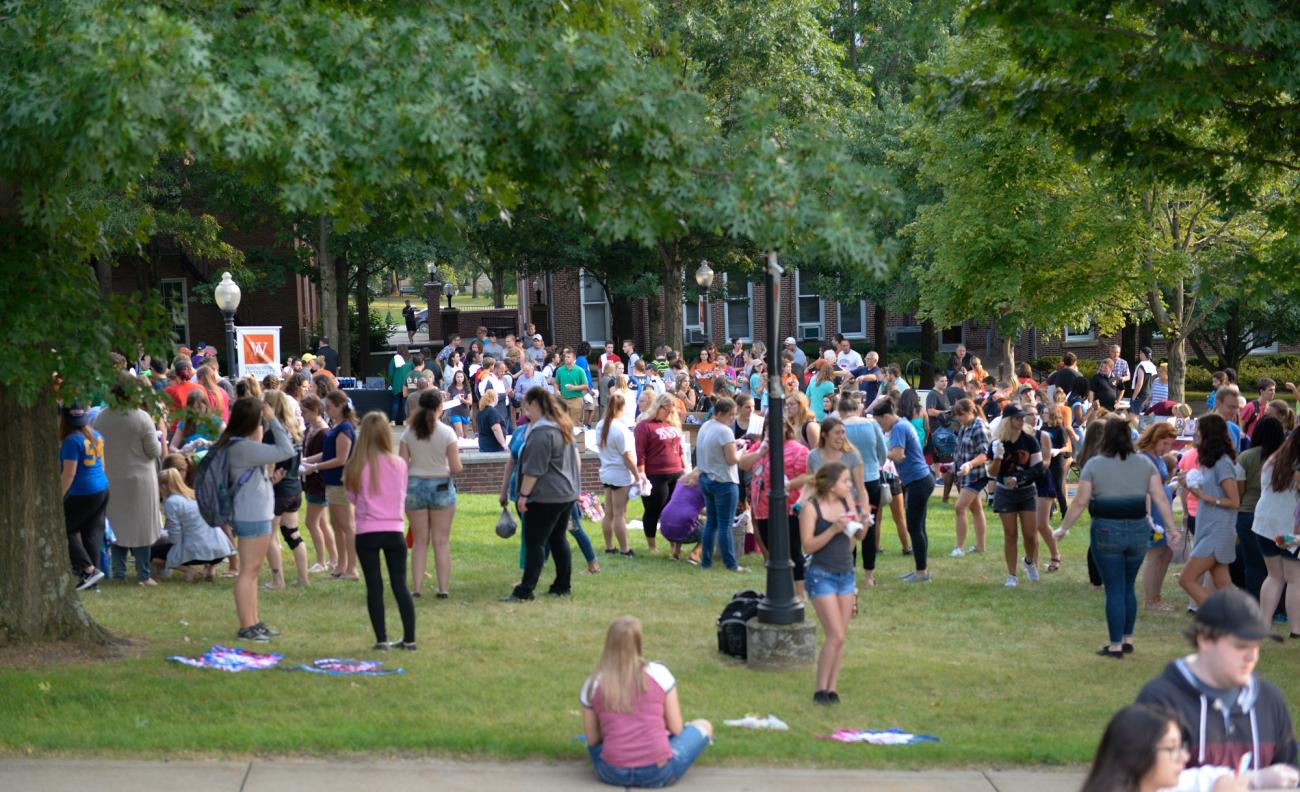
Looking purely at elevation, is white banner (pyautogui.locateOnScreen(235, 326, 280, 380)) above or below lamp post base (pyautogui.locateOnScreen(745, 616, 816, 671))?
above

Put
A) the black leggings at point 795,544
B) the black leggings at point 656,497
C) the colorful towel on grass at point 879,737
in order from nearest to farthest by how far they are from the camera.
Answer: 1. the colorful towel on grass at point 879,737
2. the black leggings at point 795,544
3. the black leggings at point 656,497

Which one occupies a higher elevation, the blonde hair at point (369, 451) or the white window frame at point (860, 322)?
the white window frame at point (860, 322)

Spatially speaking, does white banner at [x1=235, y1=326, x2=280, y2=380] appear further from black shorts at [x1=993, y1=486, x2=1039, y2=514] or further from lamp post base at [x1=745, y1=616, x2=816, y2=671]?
lamp post base at [x1=745, y1=616, x2=816, y2=671]

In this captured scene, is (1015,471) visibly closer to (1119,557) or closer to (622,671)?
(1119,557)

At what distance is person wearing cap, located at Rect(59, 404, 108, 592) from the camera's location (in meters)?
11.4

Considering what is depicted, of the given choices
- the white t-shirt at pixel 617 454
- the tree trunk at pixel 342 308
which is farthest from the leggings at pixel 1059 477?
the tree trunk at pixel 342 308

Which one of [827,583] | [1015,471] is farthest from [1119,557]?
[1015,471]

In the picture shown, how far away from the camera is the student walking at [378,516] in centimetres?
968

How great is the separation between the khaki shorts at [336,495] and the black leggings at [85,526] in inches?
73.2

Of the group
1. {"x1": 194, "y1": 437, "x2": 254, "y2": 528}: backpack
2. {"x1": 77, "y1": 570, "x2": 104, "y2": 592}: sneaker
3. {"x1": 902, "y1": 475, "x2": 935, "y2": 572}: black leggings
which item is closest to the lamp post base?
{"x1": 194, "y1": 437, "x2": 254, "y2": 528}: backpack

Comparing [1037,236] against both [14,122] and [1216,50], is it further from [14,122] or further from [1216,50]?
[14,122]

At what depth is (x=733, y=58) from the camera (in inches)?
1303

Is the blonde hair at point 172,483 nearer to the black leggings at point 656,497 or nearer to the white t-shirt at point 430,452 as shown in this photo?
the white t-shirt at point 430,452

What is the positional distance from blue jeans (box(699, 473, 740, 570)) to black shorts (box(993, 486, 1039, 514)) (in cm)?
240
